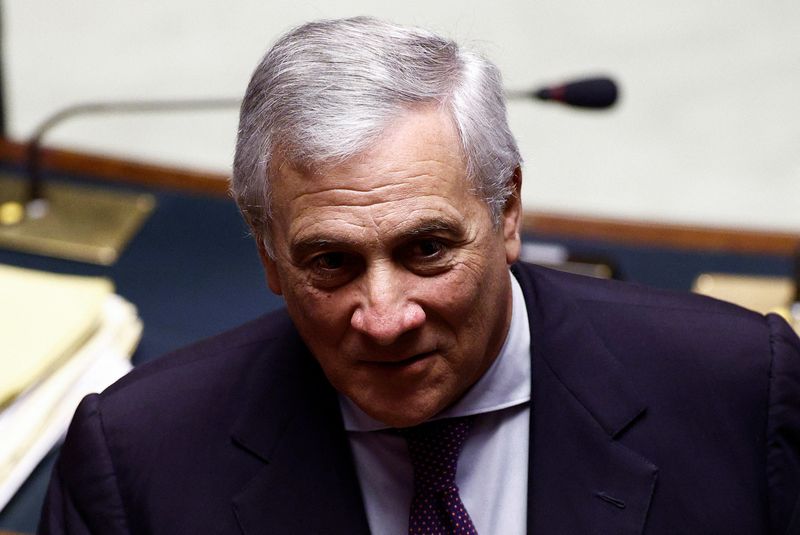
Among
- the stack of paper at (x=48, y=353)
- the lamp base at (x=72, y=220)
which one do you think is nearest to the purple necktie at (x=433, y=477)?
the stack of paper at (x=48, y=353)

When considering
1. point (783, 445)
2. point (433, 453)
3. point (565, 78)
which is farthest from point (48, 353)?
point (565, 78)

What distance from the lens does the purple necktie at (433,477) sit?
1.53 m

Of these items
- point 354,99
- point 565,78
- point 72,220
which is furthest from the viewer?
point 565,78

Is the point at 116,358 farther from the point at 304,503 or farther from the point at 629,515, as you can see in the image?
the point at 629,515

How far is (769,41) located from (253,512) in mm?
1816

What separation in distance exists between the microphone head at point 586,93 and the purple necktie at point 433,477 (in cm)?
79

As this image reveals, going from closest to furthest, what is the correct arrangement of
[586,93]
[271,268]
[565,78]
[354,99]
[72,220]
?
[354,99] → [271,268] → [586,93] → [72,220] → [565,78]

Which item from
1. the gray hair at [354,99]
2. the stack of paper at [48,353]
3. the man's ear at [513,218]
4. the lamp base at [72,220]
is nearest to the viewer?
the gray hair at [354,99]

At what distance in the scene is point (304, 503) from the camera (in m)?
1.56

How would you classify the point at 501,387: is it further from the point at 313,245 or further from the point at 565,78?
the point at 565,78

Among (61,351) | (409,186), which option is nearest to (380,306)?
(409,186)

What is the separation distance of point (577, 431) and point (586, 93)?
742mm

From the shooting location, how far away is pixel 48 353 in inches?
75.9

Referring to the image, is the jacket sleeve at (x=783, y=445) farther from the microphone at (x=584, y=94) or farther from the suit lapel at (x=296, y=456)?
the microphone at (x=584, y=94)
